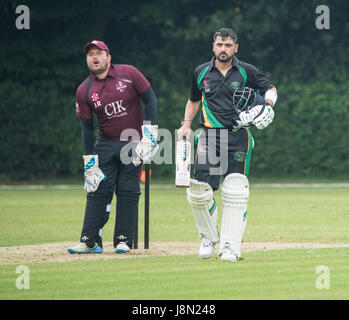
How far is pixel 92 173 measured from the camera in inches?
395

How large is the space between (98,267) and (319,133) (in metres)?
18.3

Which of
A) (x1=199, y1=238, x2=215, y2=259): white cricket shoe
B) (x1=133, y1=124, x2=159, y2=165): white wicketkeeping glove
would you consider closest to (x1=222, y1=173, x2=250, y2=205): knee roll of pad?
(x1=199, y1=238, x2=215, y2=259): white cricket shoe

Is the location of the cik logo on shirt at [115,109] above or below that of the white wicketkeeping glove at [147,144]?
above

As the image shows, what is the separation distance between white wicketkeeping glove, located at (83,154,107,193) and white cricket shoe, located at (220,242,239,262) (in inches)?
69.9

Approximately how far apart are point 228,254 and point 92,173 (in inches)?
76.3

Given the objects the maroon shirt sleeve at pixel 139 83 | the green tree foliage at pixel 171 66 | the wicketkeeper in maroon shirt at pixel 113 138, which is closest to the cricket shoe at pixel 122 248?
the wicketkeeper in maroon shirt at pixel 113 138

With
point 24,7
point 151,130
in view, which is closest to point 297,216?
point 151,130

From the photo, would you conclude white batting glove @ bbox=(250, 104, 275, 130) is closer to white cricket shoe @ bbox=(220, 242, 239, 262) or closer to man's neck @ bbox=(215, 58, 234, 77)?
man's neck @ bbox=(215, 58, 234, 77)

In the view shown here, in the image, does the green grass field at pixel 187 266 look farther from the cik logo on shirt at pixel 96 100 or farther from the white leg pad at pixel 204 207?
the cik logo on shirt at pixel 96 100

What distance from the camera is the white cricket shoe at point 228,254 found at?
8.94 metres

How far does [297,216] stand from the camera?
49.6 ft

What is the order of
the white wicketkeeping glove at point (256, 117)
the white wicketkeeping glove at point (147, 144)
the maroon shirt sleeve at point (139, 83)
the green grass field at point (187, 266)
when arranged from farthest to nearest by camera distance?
the maroon shirt sleeve at point (139, 83)
the white wicketkeeping glove at point (147, 144)
the white wicketkeeping glove at point (256, 117)
the green grass field at point (187, 266)

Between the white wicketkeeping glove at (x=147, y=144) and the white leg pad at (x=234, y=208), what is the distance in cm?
129

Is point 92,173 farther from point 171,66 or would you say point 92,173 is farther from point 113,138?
point 171,66
